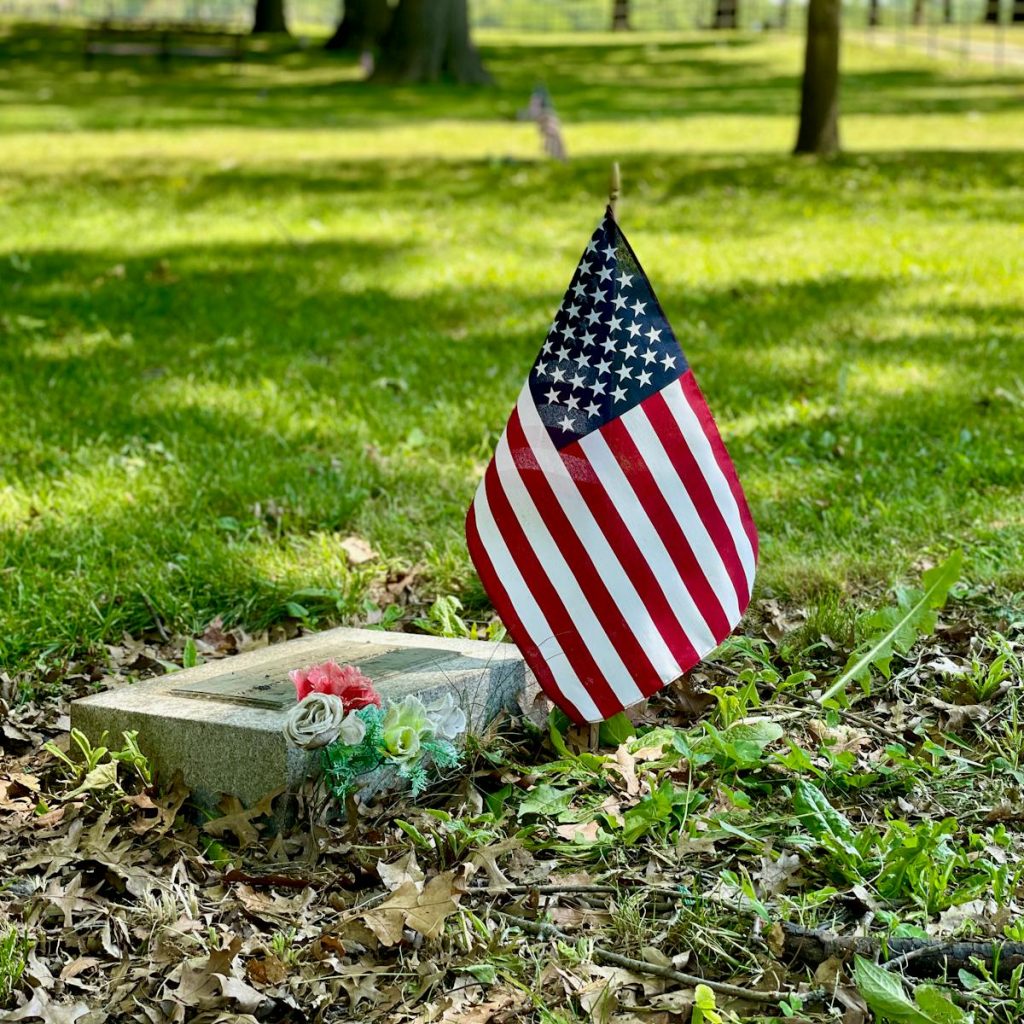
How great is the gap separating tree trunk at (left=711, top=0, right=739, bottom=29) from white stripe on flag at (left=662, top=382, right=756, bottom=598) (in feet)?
136

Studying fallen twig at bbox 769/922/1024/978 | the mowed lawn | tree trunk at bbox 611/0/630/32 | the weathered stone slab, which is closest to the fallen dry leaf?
the weathered stone slab

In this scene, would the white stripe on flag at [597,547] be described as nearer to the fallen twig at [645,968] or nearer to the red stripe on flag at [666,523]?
the red stripe on flag at [666,523]


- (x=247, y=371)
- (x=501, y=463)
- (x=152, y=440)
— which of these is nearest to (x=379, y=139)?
(x=247, y=371)

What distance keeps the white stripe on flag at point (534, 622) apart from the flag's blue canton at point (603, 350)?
0.29 m

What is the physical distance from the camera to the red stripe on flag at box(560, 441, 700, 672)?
3.24 metres

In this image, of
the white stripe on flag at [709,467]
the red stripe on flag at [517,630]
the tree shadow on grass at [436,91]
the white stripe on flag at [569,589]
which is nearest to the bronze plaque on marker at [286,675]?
the red stripe on flag at [517,630]

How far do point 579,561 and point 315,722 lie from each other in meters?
0.72

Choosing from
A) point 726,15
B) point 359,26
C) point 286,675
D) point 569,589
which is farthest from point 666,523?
point 726,15

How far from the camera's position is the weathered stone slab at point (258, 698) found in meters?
3.19

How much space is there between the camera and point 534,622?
326 centimetres

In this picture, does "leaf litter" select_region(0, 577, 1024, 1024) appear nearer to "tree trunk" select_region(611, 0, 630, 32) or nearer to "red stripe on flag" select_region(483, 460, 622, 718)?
"red stripe on flag" select_region(483, 460, 622, 718)

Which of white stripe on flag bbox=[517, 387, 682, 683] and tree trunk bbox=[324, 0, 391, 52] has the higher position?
tree trunk bbox=[324, 0, 391, 52]

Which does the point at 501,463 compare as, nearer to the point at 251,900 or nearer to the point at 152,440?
the point at 251,900

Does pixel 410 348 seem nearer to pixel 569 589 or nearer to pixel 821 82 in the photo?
pixel 569 589
